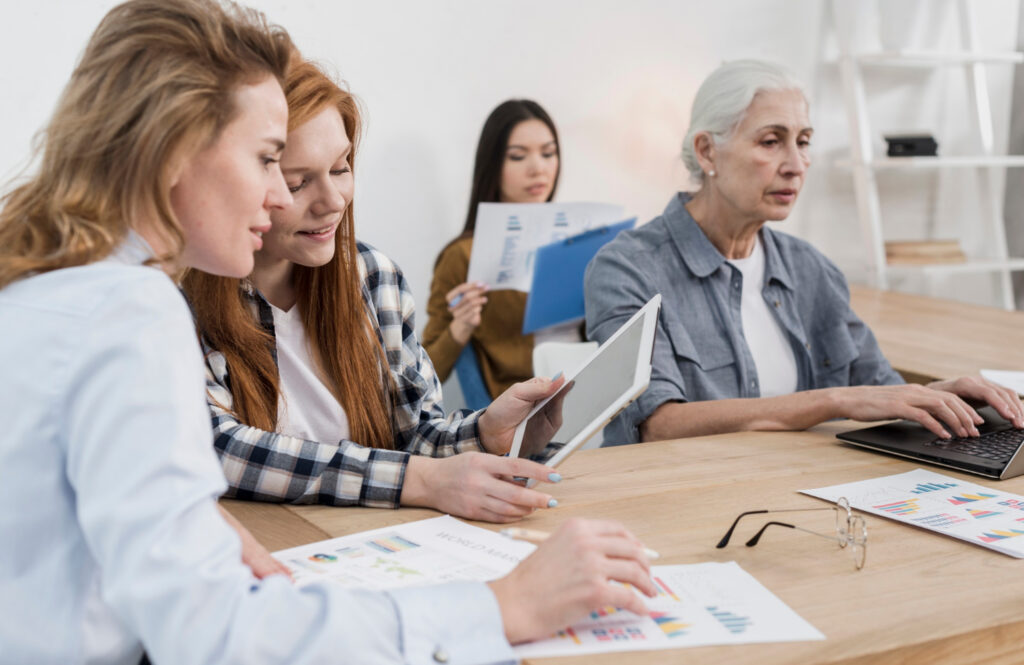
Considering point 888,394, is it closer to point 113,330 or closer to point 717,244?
point 717,244

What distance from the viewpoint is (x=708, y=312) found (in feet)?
6.86

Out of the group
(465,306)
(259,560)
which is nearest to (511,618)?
(259,560)

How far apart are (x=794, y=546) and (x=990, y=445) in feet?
1.90

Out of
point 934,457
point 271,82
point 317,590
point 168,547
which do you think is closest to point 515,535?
point 317,590

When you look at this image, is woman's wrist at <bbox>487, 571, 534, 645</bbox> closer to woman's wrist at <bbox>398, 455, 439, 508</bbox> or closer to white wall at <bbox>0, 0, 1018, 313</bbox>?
woman's wrist at <bbox>398, 455, 439, 508</bbox>

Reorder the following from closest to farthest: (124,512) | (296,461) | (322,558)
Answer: (124,512) → (322,558) → (296,461)

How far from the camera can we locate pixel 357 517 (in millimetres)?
1259

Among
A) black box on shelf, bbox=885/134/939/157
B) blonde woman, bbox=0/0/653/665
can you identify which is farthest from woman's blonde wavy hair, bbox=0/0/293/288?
black box on shelf, bbox=885/134/939/157

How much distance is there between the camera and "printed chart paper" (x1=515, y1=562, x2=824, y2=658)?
91cm

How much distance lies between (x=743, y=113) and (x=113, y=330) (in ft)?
5.56

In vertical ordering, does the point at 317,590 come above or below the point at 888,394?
above

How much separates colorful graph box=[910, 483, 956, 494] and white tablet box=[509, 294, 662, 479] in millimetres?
459

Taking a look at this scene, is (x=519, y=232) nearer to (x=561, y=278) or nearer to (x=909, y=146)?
(x=561, y=278)

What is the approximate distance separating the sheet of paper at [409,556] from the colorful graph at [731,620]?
226mm
